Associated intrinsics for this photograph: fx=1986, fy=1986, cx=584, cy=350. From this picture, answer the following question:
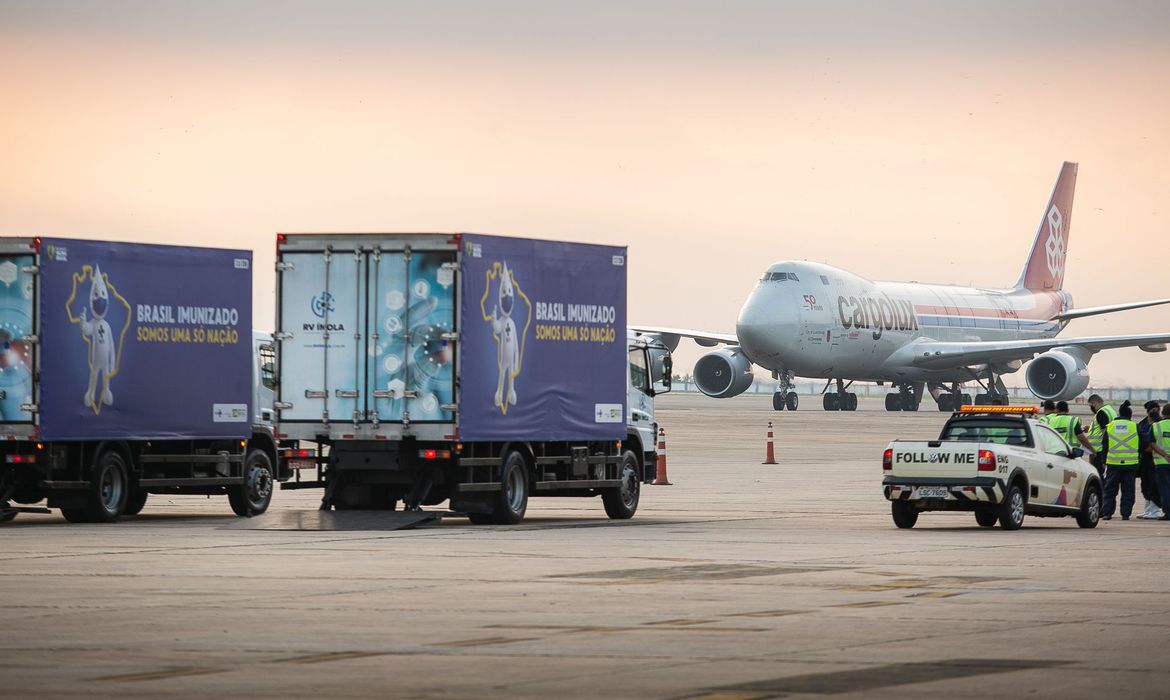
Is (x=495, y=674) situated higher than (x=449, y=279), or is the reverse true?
(x=449, y=279)

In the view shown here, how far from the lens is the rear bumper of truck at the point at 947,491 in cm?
2319

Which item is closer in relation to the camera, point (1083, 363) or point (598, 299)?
point (598, 299)

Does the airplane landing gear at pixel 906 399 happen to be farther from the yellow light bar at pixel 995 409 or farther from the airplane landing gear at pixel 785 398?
the yellow light bar at pixel 995 409

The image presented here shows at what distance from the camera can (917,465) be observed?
77.1 ft

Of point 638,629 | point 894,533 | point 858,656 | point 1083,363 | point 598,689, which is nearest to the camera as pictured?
point 598,689

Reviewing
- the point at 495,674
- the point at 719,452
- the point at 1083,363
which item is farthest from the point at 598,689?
the point at 1083,363

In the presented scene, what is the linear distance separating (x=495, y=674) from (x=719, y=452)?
117ft

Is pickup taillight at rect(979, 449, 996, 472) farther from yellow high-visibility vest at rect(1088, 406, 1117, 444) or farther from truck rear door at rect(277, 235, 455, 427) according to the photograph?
truck rear door at rect(277, 235, 455, 427)

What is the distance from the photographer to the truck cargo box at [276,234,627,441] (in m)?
23.5

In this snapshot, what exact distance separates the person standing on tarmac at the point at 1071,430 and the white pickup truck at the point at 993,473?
2.51 m

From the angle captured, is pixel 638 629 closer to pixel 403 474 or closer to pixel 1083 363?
pixel 403 474

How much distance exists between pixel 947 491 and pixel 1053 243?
7301cm

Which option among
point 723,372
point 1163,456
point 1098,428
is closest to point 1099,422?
point 1098,428

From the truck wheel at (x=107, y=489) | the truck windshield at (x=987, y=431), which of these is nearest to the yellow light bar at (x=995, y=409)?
the truck windshield at (x=987, y=431)
